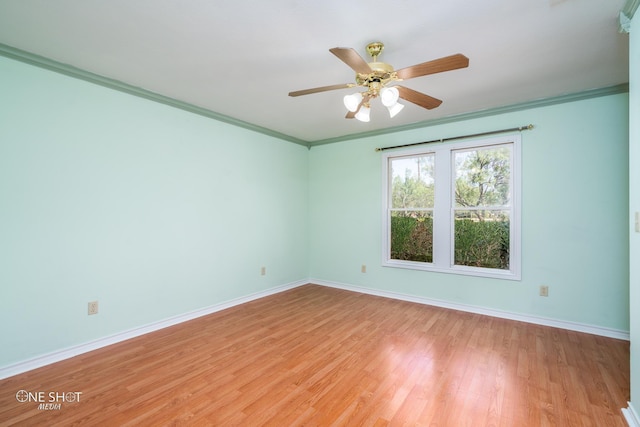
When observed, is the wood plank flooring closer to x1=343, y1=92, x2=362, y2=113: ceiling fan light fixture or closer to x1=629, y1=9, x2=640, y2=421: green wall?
x1=629, y1=9, x2=640, y2=421: green wall

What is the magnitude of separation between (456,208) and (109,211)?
3.94 metres

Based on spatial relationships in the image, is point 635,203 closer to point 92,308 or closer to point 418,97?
point 418,97

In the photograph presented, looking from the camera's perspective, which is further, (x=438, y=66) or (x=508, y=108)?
(x=508, y=108)

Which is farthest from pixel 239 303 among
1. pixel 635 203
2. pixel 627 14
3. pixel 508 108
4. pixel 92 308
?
pixel 627 14

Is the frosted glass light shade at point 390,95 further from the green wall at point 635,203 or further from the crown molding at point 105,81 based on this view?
the crown molding at point 105,81

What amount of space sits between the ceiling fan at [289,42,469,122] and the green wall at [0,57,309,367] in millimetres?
1902

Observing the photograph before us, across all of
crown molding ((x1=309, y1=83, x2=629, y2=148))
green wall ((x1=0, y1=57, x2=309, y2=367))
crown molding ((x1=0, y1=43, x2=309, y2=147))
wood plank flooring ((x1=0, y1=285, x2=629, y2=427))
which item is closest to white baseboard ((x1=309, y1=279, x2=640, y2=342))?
wood plank flooring ((x1=0, y1=285, x2=629, y2=427))

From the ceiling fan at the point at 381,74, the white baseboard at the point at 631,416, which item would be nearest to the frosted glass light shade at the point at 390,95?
the ceiling fan at the point at 381,74

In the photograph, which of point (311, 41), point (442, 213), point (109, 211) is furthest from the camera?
point (442, 213)

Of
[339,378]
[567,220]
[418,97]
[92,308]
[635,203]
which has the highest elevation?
[418,97]

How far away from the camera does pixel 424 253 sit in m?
4.11

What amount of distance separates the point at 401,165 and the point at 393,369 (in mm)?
2867

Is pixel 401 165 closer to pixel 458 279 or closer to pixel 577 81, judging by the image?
pixel 458 279

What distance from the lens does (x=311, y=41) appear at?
2.14 m
